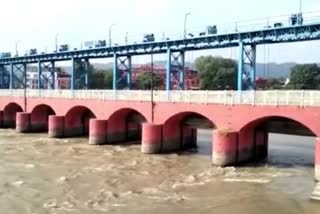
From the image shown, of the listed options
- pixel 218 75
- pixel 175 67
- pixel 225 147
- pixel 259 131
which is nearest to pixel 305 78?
pixel 218 75

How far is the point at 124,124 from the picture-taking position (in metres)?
42.7

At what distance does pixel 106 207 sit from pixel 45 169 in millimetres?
10216

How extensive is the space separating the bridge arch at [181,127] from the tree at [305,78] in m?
50.5

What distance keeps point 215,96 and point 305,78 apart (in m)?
57.3

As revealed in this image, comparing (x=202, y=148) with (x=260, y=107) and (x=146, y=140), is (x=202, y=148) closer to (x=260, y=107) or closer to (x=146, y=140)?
(x=146, y=140)

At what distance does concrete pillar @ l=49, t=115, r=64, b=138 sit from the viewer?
150 ft

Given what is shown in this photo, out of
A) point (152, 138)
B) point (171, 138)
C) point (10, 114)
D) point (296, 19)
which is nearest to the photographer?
point (296, 19)

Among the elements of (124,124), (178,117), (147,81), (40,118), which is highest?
(147,81)

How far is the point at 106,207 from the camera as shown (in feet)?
69.3

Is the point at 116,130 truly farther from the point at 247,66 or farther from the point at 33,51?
the point at 33,51

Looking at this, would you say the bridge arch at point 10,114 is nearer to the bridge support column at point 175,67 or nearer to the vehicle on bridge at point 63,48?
the vehicle on bridge at point 63,48

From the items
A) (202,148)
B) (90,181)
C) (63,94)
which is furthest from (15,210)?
(63,94)

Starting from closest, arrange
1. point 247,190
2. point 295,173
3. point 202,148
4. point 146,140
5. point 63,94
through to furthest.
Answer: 1. point 247,190
2. point 295,173
3. point 146,140
4. point 202,148
5. point 63,94

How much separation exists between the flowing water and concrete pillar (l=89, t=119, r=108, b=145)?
1890 millimetres
